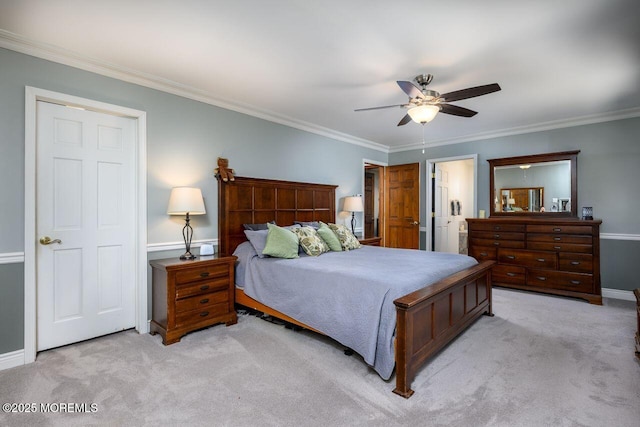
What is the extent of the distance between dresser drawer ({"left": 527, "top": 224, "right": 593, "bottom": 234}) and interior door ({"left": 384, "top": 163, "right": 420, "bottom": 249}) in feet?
6.40

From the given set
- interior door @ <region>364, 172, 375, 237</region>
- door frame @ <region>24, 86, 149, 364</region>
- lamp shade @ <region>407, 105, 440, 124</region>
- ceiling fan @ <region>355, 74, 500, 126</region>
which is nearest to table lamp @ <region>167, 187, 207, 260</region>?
door frame @ <region>24, 86, 149, 364</region>

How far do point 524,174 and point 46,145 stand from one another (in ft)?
19.6

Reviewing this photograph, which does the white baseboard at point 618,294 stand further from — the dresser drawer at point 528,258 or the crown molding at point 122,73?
the crown molding at point 122,73

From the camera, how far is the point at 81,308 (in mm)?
2863

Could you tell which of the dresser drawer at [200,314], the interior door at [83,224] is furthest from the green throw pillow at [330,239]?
the interior door at [83,224]

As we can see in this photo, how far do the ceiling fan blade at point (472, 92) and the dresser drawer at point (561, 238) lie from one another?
2.75 metres

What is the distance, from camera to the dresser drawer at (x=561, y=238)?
4105mm

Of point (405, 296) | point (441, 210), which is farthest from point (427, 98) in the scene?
point (441, 210)

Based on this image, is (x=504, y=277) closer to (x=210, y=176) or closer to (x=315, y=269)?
(x=315, y=269)

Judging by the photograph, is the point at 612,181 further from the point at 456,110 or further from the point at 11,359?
the point at 11,359

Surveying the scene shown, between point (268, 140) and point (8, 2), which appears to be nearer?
point (8, 2)

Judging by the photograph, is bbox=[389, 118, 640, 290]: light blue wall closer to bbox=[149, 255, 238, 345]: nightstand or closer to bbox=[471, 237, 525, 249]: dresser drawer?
bbox=[471, 237, 525, 249]: dresser drawer

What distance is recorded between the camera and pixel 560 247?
4273 mm

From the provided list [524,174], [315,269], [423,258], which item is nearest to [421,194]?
[524,174]
